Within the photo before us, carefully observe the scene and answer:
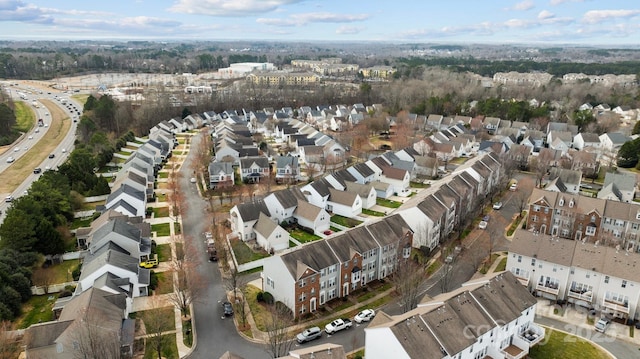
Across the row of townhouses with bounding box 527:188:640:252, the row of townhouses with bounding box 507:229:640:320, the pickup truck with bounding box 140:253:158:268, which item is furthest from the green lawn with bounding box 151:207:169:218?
the row of townhouses with bounding box 527:188:640:252

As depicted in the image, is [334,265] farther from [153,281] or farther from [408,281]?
[153,281]

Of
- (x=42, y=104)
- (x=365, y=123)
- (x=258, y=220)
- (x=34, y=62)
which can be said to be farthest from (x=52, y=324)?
(x=34, y=62)

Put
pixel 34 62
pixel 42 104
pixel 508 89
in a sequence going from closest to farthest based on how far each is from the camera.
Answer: pixel 42 104 < pixel 508 89 < pixel 34 62

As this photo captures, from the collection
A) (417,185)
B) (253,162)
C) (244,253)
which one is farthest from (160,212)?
(417,185)

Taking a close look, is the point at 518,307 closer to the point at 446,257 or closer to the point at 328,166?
the point at 446,257

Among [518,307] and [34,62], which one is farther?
[34,62]

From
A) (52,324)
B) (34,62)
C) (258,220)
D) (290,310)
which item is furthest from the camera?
(34,62)

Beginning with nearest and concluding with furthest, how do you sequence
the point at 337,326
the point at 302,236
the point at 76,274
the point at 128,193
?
the point at 337,326 → the point at 76,274 → the point at 302,236 → the point at 128,193
